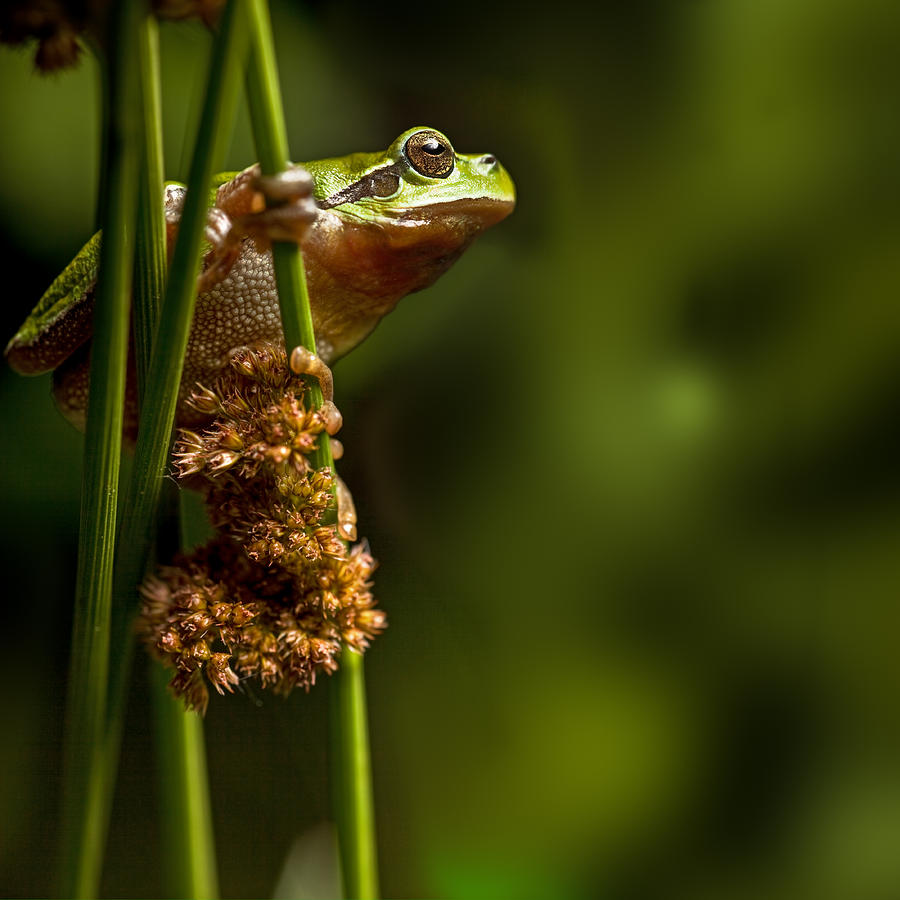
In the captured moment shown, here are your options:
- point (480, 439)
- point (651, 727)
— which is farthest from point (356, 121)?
point (651, 727)

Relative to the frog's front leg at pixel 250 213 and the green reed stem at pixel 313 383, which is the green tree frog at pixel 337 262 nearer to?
the frog's front leg at pixel 250 213

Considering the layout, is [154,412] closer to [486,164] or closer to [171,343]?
[171,343]

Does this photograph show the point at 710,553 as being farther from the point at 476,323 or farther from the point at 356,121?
the point at 356,121

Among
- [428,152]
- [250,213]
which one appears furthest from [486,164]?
[250,213]

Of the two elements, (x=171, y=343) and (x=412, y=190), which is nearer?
(x=171, y=343)

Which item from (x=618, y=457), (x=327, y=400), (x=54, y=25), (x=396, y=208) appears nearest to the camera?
(x=54, y=25)

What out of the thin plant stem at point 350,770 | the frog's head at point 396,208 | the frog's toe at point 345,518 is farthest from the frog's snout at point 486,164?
Answer: the thin plant stem at point 350,770

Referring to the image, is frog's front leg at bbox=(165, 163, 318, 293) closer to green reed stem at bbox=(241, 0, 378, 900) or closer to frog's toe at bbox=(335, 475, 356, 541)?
green reed stem at bbox=(241, 0, 378, 900)
